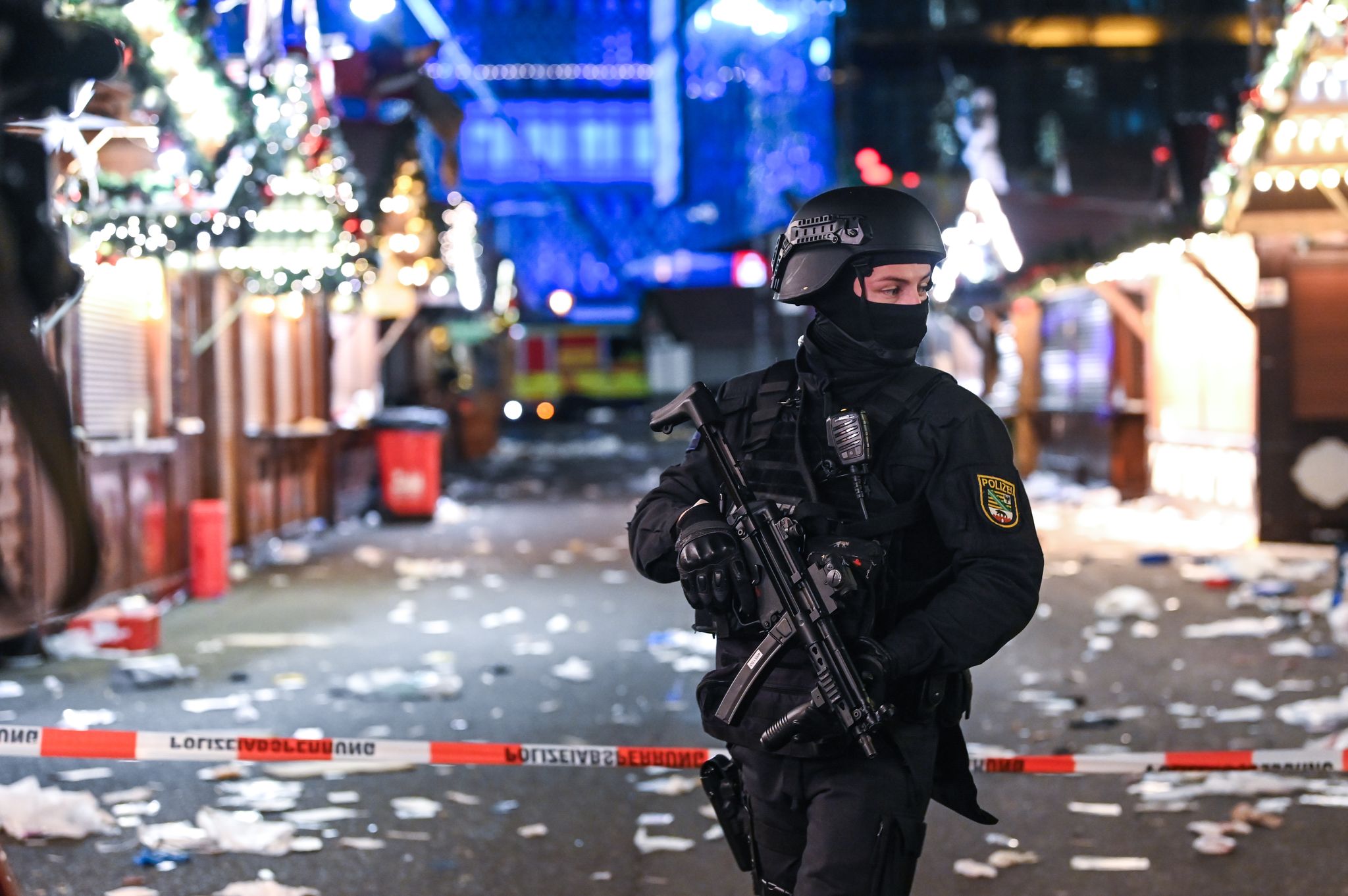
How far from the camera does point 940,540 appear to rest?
3.34 meters

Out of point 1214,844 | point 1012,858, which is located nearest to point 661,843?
point 1012,858

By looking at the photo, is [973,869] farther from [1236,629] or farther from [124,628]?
[124,628]

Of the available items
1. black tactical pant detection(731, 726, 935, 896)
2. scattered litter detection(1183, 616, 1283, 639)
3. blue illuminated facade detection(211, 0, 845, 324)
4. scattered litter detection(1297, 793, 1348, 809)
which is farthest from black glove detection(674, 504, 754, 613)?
blue illuminated facade detection(211, 0, 845, 324)

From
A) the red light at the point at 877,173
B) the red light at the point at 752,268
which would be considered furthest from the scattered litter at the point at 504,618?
the red light at the point at 752,268

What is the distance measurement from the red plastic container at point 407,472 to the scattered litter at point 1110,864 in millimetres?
15298

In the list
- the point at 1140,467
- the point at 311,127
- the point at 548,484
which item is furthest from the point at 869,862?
the point at 548,484

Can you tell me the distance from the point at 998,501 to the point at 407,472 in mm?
17522

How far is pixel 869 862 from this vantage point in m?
3.05

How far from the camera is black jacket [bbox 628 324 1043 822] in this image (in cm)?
311

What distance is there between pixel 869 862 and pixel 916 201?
1455 millimetres

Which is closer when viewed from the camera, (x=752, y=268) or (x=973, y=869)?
(x=973, y=869)

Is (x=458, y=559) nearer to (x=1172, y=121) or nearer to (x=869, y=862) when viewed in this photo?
(x=1172, y=121)

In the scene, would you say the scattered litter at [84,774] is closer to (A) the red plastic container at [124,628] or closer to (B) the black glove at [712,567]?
(A) the red plastic container at [124,628]

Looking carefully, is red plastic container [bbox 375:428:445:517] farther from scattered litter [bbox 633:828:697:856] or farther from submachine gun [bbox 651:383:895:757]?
submachine gun [bbox 651:383:895:757]
